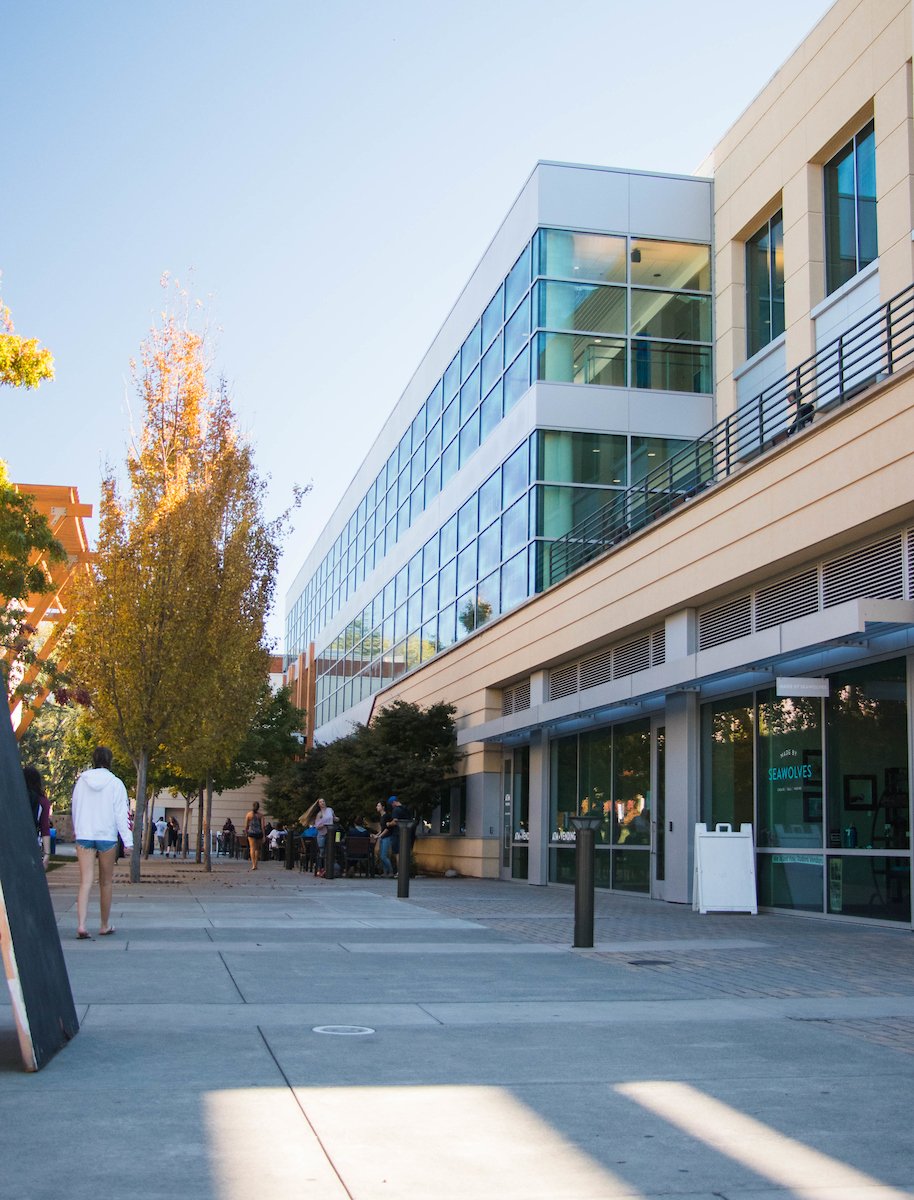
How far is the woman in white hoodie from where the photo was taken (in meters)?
11.9

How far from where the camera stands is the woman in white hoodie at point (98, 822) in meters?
11.9

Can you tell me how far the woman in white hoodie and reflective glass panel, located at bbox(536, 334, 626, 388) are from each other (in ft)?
51.6

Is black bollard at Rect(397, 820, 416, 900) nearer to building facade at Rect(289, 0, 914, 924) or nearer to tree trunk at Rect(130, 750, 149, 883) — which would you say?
building facade at Rect(289, 0, 914, 924)

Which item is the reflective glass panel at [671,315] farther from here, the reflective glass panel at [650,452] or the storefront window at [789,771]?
the storefront window at [789,771]

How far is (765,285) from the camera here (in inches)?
906

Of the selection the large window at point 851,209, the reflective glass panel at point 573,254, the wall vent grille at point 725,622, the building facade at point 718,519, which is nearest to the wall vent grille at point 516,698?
the building facade at point 718,519

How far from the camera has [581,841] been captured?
11.7 metres

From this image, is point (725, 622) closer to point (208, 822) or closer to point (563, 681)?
point (563, 681)

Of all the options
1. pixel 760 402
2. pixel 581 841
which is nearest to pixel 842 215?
pixel 760 402

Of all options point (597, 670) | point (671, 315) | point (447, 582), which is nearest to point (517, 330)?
point (671, 315)

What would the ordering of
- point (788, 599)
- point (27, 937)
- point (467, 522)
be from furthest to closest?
point (467, 522) < point (788, 599) < point (27, 937)

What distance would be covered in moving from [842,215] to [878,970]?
42.3 ft

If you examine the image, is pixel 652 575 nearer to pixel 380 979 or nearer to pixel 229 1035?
pixel 380 979

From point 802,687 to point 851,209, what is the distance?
814cm
